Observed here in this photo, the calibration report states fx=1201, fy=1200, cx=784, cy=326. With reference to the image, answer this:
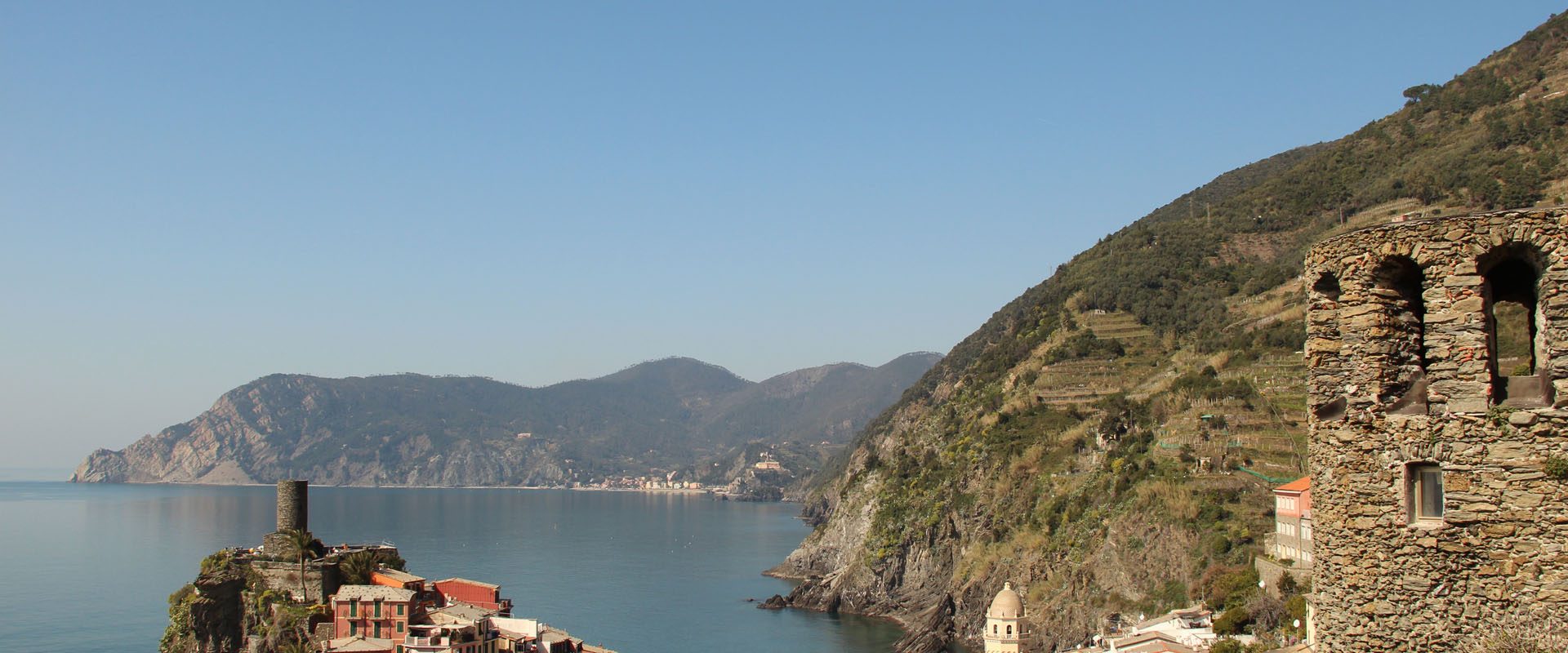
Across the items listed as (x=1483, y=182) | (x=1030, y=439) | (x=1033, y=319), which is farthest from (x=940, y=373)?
(x=1483, y=182)

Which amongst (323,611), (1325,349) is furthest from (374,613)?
(1325,349)

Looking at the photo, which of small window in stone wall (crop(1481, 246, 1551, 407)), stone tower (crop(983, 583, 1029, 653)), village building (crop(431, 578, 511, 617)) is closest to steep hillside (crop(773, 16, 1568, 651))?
stone tower (crop(983, 583, 1029, 653))

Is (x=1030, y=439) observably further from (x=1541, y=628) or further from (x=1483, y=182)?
(x=1541, y=628)

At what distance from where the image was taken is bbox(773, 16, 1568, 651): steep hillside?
65.4 metres

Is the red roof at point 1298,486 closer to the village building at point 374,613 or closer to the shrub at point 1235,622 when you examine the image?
the shrub at point 1235,622

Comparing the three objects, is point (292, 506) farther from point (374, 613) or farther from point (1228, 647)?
point (1228, 647)

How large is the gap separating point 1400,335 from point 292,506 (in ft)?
169

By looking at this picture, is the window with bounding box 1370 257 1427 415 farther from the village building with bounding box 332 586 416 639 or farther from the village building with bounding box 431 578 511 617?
the village building with bounding box 431 578 511 617

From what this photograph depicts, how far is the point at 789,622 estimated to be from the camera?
3612 inches

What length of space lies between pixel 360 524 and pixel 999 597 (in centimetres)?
15443

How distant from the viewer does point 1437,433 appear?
29.1ft

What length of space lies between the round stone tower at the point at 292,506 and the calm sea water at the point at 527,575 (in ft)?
Answer: 99.4

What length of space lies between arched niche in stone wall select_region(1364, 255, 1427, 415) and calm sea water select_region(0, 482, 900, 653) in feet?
242

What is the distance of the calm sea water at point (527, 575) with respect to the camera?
84.0m
